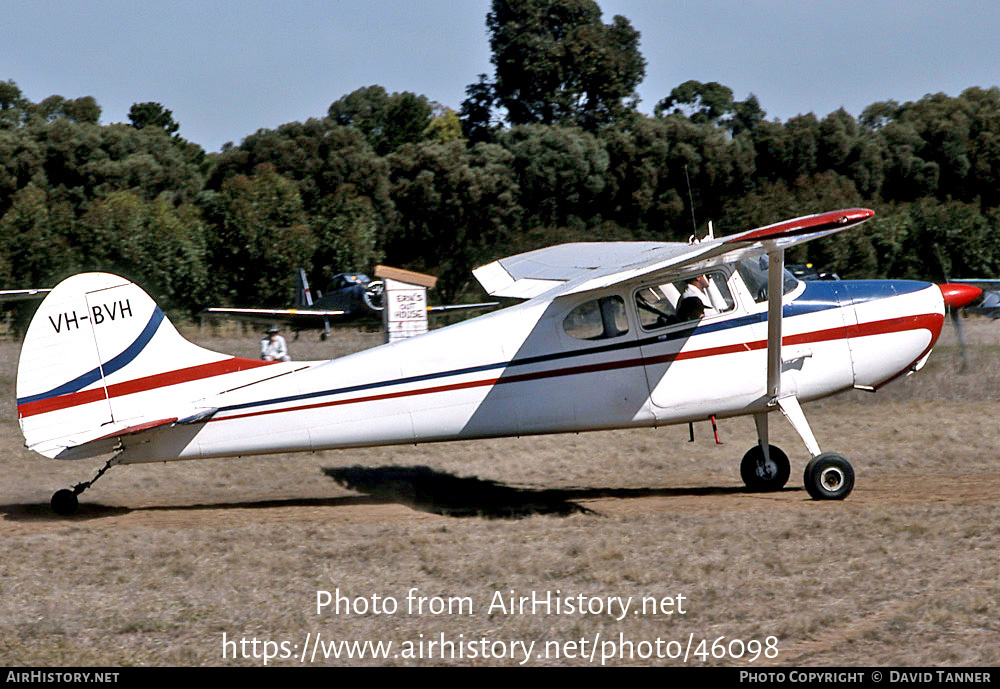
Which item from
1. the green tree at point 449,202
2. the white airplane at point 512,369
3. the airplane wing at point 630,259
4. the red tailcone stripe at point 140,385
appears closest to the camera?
the airplane wing at point 630,259

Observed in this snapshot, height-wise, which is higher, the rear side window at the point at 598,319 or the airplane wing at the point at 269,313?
the airplane wing at the point at 269,313

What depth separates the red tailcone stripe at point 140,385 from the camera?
858 cm

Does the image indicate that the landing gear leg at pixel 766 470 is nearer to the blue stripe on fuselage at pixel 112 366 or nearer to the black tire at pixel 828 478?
the black tire at pixel 828 478

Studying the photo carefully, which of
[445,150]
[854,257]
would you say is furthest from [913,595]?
[445,150]

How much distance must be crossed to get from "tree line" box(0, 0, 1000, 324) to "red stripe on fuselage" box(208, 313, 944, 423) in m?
19.0

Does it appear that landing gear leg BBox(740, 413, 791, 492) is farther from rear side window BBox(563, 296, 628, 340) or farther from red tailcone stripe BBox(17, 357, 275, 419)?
red tailcone stripe BBox(17, 357, 275, 419)

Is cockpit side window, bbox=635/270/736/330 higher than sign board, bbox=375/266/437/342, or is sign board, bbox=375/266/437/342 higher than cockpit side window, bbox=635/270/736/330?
sign board, bbox=375/266/437/342

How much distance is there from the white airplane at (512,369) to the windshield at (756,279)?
0.02 m

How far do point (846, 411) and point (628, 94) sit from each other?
39.5m

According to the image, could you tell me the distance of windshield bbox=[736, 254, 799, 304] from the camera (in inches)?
374

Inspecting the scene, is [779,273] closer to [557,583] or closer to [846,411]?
[557,583]

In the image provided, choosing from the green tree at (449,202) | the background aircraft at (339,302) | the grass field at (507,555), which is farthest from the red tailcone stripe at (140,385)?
the green tree at (449,202)

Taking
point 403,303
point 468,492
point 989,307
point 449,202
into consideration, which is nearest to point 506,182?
point 449,202

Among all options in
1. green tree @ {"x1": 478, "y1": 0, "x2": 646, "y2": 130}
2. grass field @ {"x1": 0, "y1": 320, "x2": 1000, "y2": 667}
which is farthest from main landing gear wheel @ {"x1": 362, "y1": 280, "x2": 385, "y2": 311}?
green tree @ {"x1": 478, "y1": 0, "x2": 646, "y2": 130}
